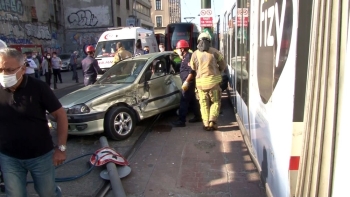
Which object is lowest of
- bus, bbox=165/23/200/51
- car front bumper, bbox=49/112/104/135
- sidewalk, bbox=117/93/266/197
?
sidewalk, bbox=117/93/266/197

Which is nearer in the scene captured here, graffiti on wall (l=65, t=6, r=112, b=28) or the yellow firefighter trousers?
the yellow firefighter trousers

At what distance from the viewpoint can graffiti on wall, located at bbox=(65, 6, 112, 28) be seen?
1323 inches

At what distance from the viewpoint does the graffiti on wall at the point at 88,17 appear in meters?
33.6

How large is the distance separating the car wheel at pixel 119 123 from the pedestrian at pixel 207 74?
4.69 feet

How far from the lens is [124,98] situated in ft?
20.4

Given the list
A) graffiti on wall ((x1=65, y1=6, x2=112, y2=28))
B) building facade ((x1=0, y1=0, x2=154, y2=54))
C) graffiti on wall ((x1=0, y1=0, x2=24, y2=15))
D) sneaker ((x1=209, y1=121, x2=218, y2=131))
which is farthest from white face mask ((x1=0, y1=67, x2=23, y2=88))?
graffiti on wall ((x1=65, y1=6, x2=112, y2=28))

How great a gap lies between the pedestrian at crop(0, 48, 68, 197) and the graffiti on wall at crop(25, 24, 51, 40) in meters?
23.4

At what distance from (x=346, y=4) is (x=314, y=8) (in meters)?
0.31

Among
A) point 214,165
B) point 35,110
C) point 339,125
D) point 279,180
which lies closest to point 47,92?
point 35,110

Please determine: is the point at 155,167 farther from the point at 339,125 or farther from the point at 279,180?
the point at 339,125

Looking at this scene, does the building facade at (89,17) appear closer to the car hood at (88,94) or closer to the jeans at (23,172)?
the car hood at (88,94)

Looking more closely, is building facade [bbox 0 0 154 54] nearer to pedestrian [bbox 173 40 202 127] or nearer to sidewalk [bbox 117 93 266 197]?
pedestrian [bbox 173 40 202 127]

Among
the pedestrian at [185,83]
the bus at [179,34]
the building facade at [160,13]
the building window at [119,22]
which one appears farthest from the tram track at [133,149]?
the building facade at [160,13]

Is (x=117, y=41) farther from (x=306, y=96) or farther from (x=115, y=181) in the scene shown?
(x=306, y=96)
